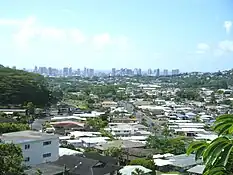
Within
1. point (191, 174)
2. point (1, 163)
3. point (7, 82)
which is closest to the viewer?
point (1, 163)

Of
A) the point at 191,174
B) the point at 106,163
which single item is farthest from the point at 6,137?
the point at 191,174

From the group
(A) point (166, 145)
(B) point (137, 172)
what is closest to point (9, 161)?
(B) point (137, 172)

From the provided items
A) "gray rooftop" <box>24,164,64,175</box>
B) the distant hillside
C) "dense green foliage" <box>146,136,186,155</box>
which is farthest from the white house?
the distant hillside

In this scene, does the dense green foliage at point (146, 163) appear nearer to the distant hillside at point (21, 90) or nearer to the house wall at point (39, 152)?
the house wall at point (39, 152)

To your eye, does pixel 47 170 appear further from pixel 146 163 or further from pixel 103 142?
pixel 103 142

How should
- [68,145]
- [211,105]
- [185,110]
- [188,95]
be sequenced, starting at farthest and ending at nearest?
[188,95] → [211,105] → [185,110] → [68,145]

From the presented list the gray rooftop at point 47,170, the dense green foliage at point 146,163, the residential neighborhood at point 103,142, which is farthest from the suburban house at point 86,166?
the dense green foliage at point 146,163

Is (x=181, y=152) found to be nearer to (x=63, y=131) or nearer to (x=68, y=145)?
(x=68, y=145)
